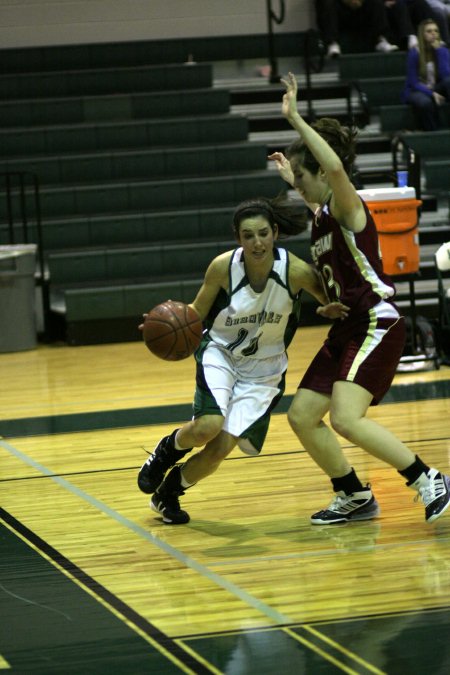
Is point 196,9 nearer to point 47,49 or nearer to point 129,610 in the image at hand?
point 47,49

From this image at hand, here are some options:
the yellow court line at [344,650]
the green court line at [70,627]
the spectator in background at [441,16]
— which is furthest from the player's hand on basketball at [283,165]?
the spectator in background at [441,16]

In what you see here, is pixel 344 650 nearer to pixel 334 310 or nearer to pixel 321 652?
pixel 321 652

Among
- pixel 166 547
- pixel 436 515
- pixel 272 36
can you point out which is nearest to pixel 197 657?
pixel 166 547

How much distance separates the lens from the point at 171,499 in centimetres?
450

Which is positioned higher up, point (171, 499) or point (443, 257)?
point (443, 257)

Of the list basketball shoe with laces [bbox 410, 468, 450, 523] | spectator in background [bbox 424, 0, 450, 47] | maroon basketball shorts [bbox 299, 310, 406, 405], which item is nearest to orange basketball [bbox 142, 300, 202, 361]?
maroon basketball shorts [bbox 299, 310, 406, 405]

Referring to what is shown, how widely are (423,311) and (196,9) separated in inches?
204

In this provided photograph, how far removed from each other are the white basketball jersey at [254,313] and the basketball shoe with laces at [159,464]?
15.8 inches

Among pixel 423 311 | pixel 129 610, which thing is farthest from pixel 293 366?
pixel 129 610

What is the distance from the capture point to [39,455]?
592 cm

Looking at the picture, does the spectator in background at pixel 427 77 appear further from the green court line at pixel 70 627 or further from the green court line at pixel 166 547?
the green court line at pixel 70 627

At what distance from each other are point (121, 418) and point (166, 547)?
2.68 m

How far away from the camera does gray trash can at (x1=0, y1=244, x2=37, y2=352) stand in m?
9.64

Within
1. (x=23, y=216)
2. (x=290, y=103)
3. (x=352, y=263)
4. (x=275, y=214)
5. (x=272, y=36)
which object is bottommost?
(x=23, y=216)
